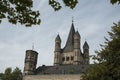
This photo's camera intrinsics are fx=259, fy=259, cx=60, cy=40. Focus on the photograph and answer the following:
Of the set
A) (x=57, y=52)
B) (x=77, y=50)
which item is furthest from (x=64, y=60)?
(x=77, y=50)

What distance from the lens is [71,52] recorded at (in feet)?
260

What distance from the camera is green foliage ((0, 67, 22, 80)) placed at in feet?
242

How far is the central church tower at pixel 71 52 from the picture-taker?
252 ft

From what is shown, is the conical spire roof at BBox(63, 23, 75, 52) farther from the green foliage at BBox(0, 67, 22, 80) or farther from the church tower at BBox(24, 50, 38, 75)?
the green foliage at BBox(0, 67, 22, 80)

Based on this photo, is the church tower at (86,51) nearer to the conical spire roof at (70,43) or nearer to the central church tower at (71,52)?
the central church tower at (71,52)

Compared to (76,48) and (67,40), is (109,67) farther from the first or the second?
(67,40)

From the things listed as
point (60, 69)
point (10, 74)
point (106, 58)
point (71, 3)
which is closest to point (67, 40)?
point (60, 69)

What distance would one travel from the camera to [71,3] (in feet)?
29.2

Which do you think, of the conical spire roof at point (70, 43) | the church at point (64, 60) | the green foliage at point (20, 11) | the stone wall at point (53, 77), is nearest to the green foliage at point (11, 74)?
the church at point (64, 60)

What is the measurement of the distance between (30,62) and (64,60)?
11010 millimetres

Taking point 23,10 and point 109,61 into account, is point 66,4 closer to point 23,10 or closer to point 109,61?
point 23,10

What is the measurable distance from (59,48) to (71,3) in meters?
71.3

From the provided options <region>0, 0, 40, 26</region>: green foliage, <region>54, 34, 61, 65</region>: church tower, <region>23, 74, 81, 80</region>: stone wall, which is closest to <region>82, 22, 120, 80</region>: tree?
<region>0, 0, 40, 26</region>: green foliage

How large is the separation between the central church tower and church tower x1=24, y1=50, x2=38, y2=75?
6773 mm
